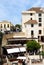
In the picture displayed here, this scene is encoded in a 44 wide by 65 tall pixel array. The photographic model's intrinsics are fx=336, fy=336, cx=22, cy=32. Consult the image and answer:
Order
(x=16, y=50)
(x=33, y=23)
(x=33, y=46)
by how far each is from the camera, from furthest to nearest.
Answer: (x=33, y=23) → (x=16, y=50) → (x=33, y=46)

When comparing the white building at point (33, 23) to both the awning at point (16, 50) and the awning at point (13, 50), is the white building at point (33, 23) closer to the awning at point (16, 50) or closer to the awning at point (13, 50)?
the awning at point (16, 50)

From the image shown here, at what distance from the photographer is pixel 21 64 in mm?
40438

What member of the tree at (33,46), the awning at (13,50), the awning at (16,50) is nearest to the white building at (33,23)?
the tree at (33,46)

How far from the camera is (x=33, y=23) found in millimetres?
59000

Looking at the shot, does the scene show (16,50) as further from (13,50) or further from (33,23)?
(33,23)

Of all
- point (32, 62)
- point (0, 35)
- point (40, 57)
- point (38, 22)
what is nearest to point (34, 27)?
point (38, 22)

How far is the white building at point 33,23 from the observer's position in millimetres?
58759

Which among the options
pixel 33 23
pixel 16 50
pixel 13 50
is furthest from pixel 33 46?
pixel 33 23

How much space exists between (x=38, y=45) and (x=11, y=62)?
41.4 ft

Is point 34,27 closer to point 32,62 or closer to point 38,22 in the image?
point 38,22

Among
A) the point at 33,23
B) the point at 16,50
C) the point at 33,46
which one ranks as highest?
the point at 33,23

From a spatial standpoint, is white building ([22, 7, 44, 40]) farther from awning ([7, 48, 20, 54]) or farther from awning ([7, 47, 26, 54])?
awning ([7, 48, 20, 54])

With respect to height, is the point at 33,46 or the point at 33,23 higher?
the point at 33,23

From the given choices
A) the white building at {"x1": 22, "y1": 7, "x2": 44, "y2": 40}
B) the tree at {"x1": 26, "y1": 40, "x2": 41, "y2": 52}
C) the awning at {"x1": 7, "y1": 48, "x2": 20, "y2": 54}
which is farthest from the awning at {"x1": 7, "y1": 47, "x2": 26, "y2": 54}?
the white building at {"x1": 22, "y1": 7, "x2": 44, "y2": 40}
